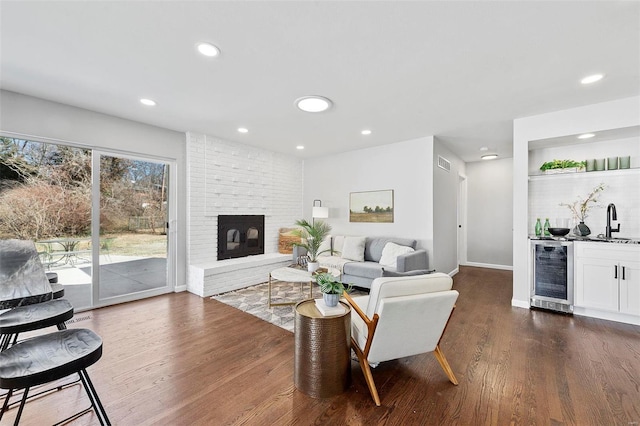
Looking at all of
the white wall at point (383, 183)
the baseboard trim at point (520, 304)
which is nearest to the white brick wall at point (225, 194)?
the white wall at point (383, 183)

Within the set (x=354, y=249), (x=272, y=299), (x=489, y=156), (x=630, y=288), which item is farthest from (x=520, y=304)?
(x=489, y=156)

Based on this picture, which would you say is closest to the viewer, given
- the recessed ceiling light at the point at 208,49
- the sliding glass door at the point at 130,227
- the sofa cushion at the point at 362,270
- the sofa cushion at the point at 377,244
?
the recessed ceiling light at the point at 208,49

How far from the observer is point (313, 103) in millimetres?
3270

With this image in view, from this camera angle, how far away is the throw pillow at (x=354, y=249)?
16.0 ft

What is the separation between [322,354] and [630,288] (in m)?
3.72

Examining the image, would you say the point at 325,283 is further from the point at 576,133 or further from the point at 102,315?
the point at 576,133

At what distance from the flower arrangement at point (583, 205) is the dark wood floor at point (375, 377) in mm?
1449

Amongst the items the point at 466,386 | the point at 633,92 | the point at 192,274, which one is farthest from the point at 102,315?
the point at 633,92

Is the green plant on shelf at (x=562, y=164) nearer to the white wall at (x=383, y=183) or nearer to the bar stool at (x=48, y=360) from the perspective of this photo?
the white wall at (x=383, y=183)

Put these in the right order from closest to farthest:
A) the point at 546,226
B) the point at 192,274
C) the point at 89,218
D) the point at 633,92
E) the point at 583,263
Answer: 1. the point at 633,92
2. the point at 583,263
3. the point at 89,218
4. the point at 546,226
5. the point at 192,274

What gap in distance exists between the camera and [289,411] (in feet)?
5.76

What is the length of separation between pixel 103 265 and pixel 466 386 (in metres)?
4.44

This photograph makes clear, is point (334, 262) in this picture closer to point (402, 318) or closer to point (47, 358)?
point (402, 318)

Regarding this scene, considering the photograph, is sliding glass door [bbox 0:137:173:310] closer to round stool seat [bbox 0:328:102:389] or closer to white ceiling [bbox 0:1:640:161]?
white ceiling [bbox 0:1:640:161]
